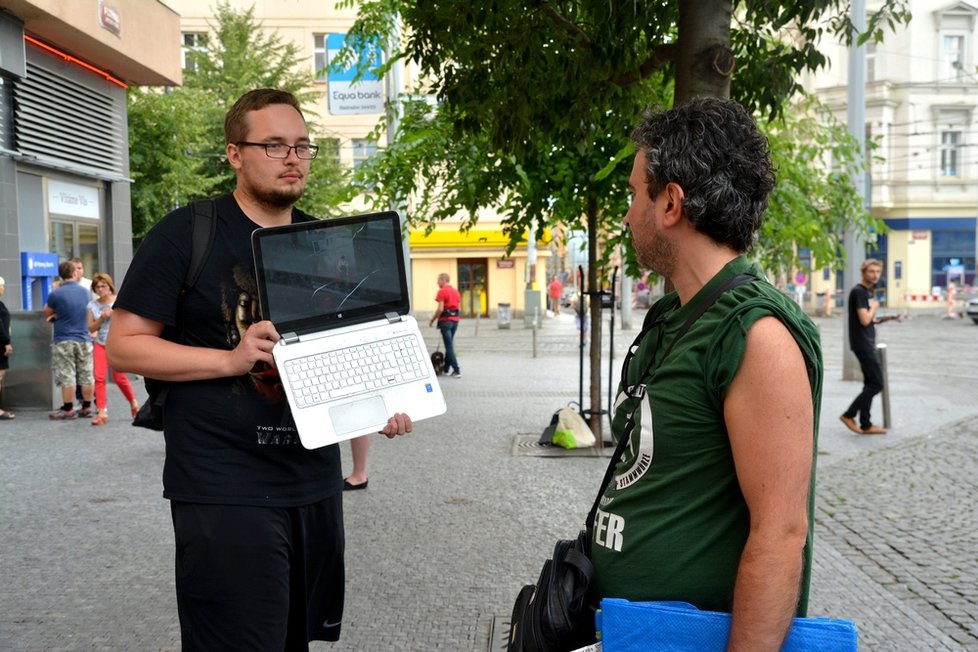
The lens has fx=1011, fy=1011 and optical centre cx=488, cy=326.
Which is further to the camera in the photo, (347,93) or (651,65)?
(347,93)

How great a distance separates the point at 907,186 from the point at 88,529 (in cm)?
4708

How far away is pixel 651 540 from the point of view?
1.87 meters

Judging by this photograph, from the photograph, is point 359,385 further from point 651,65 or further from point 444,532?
point 444,532

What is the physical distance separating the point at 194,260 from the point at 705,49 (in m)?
2.80

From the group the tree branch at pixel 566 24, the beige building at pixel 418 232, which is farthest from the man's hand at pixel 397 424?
the beige building at pixel 418 232

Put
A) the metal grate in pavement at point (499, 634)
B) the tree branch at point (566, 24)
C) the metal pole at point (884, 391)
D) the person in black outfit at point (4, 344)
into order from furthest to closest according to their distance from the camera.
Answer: the person in black outfit at point (4, 344), the metal pole at point (884, 391), the tree branch at point (566, 24), the metal grate in pavement at point (499, 634)

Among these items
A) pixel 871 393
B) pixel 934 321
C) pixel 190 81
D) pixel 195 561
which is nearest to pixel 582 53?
pixel 195 561

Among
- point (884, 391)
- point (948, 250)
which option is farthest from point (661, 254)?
point (948, 250)

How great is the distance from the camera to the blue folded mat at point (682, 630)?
5.71 feet

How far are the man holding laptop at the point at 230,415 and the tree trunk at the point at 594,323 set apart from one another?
7.25 metres

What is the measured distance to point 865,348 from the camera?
36.5 feet

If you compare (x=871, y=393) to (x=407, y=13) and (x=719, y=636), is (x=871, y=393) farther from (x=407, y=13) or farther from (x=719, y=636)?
(x=719, y=636)

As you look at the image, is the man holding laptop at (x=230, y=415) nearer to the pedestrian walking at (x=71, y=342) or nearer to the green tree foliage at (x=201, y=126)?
the pedestrian walking at (x=71, y=342)

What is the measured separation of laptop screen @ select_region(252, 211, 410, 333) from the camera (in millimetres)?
2576
